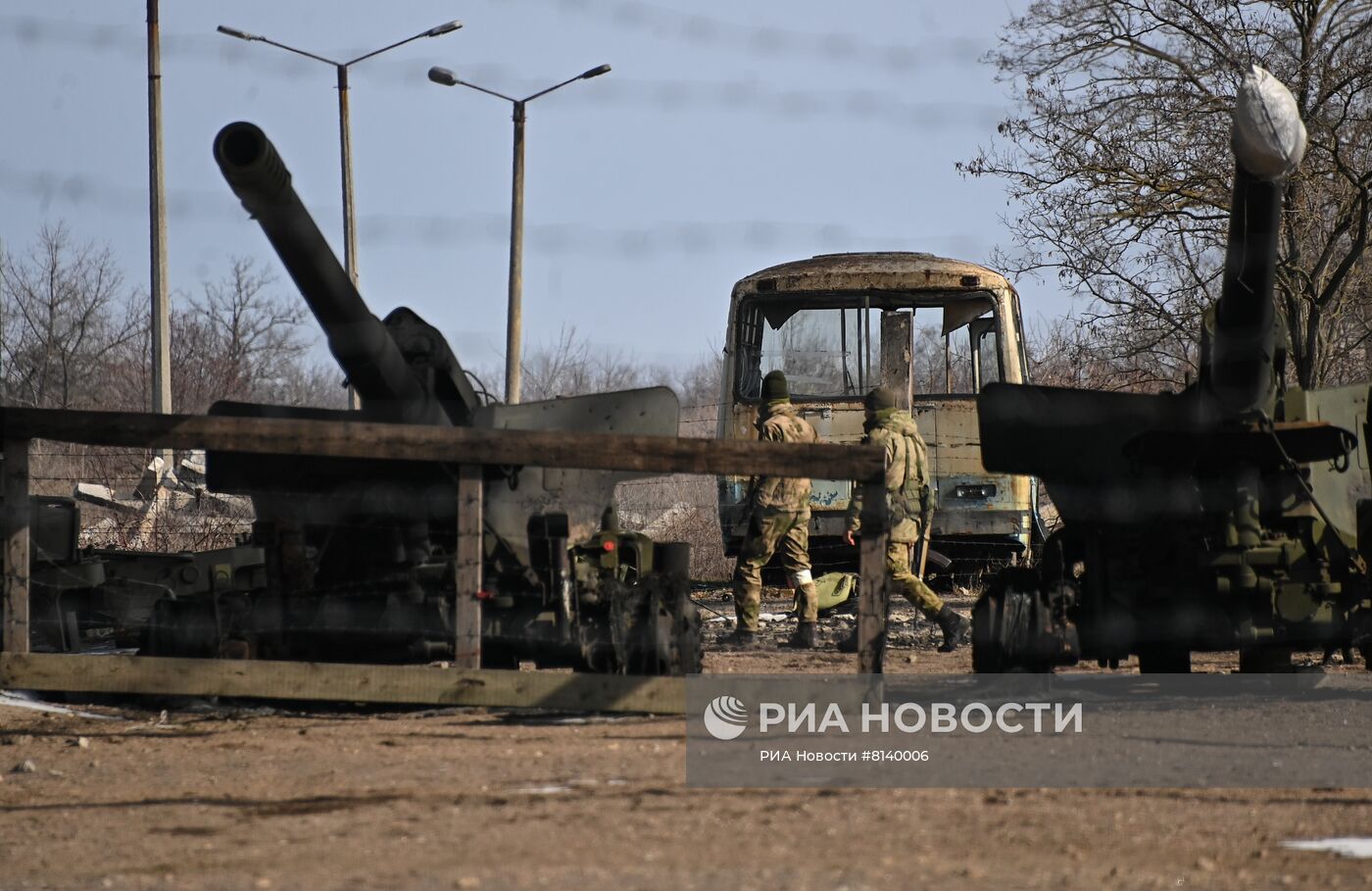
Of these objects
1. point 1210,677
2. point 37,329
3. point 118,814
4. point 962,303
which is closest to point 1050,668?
point 1210,677

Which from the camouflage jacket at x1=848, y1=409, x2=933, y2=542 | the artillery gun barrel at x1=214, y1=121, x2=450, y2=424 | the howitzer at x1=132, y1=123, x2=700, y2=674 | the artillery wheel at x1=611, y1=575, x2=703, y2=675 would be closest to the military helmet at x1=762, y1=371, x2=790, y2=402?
the camouflage jacket at x1=848, y1=409, x2=933, y2=542

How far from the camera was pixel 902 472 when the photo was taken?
1077 centimetres

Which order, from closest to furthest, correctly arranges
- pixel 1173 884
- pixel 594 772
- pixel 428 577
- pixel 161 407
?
1. pixel 1173 884
2. pixel 594 772
3. pixel 428 577
4. pixel 161 407

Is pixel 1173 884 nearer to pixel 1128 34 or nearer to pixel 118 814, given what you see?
pixel 118 814

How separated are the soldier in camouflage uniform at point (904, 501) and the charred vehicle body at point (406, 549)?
2.28 m

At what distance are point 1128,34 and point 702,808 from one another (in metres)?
13.8

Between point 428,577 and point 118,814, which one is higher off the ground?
point 428,577

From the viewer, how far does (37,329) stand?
35812 millimetres

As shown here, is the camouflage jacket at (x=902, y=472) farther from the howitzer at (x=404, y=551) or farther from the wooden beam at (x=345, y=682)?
the wooden beam at (x=345, y=682)

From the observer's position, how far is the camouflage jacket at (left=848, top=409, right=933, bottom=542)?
10.6m

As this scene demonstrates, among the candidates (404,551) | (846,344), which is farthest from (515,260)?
(404,551)

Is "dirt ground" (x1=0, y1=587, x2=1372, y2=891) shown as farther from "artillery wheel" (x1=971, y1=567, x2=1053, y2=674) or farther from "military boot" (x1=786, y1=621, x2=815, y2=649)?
"military boot" (x1=786, y1=621, x2=815, y2=649)

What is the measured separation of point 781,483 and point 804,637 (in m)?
1.02

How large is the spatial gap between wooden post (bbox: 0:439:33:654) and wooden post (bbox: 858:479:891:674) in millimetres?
3320
